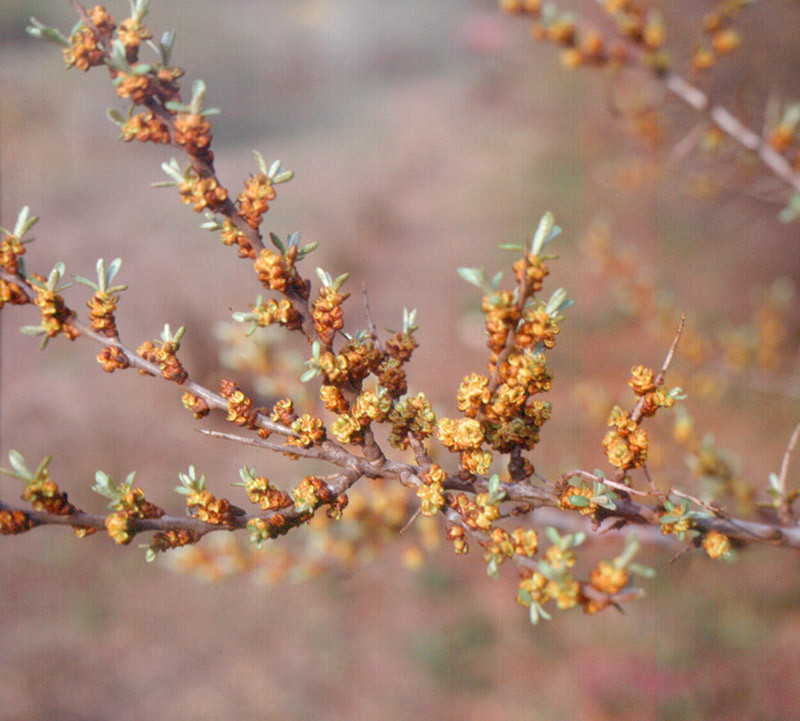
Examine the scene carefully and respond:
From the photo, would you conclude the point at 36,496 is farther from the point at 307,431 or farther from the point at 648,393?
the point at 648,393

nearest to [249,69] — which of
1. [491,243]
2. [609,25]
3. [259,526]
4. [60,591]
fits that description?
[491,243]

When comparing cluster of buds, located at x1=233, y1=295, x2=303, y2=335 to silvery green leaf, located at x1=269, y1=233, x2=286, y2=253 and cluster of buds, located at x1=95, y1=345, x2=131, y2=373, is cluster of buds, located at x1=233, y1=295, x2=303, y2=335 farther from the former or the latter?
cluster of buds, located at x1=95, y1=345, x2=131, y2=373

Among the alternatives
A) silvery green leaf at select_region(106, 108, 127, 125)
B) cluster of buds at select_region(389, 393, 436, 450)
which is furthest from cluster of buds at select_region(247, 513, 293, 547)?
silvery green leaf at select_region(106, 108, 127, 125)

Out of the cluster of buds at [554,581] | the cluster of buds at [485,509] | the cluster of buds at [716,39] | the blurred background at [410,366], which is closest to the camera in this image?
the cluster of buds at [554,581]

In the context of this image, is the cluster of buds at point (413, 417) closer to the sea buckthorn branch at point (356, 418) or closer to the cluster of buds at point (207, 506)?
the sea buckthorn branch at point (356, 418)

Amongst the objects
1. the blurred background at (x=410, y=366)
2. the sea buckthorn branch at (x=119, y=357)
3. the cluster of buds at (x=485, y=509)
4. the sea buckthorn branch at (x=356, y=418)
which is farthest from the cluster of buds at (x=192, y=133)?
the blurred background at (x=410, y=366)

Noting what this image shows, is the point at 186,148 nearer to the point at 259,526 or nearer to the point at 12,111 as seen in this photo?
the point at 259,526
